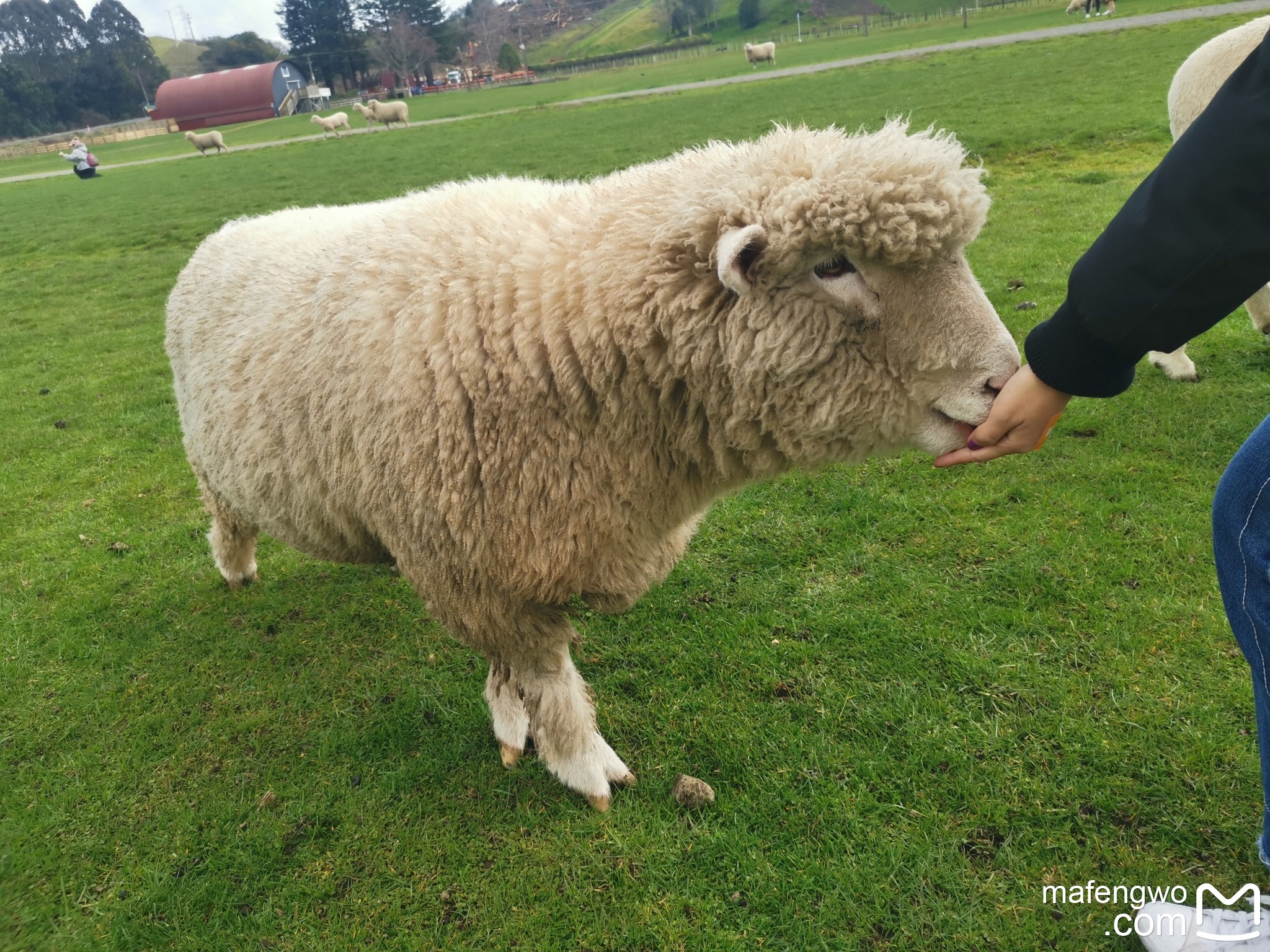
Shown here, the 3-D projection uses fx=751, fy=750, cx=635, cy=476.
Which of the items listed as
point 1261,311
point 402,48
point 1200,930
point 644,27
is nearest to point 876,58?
point 1261,311

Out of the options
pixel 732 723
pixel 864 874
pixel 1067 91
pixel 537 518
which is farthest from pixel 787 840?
pixel 1067 91

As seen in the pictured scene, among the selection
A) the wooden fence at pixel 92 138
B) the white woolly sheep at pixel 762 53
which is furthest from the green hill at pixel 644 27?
the wooden fence at pixel 92 138

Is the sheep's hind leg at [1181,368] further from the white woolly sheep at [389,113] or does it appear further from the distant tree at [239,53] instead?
the distant tree at [239,53]

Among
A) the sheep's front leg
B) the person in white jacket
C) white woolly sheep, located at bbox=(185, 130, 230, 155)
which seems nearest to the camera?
the sheep's front leg

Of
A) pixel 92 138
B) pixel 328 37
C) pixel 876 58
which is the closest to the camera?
pixel 876 58

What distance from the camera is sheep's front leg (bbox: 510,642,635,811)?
2869 mm

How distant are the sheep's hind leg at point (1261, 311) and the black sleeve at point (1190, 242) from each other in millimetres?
4718

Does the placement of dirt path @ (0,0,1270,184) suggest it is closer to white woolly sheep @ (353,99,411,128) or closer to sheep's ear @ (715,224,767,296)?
white woolly sheep @ (353,99,411,128)

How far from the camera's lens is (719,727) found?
323cm

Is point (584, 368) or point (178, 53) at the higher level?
point (178, 53)

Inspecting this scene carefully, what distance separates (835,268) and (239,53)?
131 metres

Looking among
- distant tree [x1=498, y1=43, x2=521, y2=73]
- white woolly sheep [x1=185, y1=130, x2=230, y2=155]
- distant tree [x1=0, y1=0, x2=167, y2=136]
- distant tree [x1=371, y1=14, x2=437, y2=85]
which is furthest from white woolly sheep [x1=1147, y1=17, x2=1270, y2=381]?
distant tree [x1=0, y1=0, x2=167, y2=136]

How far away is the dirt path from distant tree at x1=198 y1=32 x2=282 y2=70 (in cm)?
7886

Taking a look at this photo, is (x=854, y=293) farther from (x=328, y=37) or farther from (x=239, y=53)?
(x=239, y=53)
